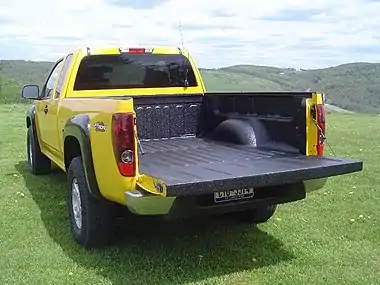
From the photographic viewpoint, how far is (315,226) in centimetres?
564

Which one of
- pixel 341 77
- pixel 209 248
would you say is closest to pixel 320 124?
pixel 209 248

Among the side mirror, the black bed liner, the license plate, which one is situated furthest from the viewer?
the side mirror

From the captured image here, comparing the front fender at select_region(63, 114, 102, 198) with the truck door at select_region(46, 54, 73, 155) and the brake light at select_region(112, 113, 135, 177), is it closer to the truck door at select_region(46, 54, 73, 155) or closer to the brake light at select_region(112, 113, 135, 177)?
the brake light at select_region(112, 113, 135, 177)

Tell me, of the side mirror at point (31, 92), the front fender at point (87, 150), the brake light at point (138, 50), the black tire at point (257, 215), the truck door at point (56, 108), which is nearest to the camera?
the front fender at point (87, 150)

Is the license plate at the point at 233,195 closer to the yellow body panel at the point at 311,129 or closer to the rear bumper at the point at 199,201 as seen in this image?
the rear bumper at the point at 199,201

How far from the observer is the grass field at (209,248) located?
4359 millimetres

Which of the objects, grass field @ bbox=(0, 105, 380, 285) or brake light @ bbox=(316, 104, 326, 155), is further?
brake light @ bbox=(316, 104, 326, 155)

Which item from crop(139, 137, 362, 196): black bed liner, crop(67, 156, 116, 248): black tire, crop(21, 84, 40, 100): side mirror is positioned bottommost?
crop(67, 156, 116, 248): black tire

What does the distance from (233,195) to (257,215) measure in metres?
1.39

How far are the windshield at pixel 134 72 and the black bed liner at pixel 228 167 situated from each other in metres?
1.24

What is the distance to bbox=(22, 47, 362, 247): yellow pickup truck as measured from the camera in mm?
4129

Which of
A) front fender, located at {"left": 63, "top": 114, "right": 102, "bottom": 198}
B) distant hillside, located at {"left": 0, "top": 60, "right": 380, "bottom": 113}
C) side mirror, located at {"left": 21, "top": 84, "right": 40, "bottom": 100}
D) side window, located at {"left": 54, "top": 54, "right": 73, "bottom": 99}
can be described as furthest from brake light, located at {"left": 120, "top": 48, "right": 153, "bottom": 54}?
distant hillside, located at {"left": 0, "top": 60, "right": 380, "bottom": 113}

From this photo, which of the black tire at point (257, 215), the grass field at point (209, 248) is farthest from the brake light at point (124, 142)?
the black tire at point (257, 215)

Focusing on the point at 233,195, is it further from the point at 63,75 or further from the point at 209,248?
the point at 63,75
